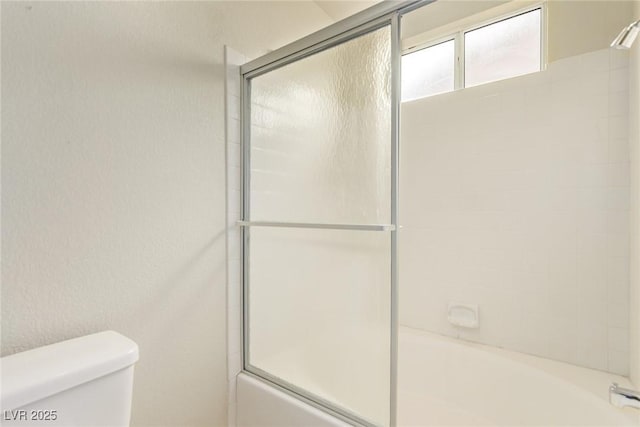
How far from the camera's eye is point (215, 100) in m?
1.27

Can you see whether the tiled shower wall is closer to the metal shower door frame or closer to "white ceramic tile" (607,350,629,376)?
"white ceramic tile" (607,350,629,376)

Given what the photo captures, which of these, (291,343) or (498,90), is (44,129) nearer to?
(291,343)

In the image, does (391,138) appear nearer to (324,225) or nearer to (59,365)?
(324,225)

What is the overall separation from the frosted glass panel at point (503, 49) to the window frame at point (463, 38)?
0.02 metres

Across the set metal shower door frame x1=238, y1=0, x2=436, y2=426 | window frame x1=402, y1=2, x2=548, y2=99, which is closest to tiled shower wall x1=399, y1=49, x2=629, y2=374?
window frame x1=402, y1=2, x2=548, y2=99

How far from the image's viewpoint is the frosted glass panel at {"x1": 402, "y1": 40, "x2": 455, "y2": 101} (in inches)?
82.4

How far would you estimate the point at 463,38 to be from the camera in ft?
6.68

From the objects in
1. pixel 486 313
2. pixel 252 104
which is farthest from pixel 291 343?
pixel 486 313

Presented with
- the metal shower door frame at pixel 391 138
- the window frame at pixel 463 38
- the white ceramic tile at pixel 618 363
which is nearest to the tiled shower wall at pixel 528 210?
the white ceramic tile at pixel 618 363

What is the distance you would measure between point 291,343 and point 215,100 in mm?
1110

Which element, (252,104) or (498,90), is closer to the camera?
(252,104)

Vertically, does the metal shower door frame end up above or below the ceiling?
below

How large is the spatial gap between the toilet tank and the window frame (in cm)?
221

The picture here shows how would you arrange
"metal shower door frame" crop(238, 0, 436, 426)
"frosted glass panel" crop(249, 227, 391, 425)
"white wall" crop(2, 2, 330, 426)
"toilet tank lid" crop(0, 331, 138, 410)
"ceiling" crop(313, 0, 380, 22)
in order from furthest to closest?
"ceiling" crop(313, 0, 380, 22)
"frosted glass panel" crop(249, 227, 391, 425)
"metal shower door frame" crop(238, 0, 436, 426)
"white wall" crop(2, 2, 330, 426)
"toilet tank lid" crop(0, 331, 138, 410)
